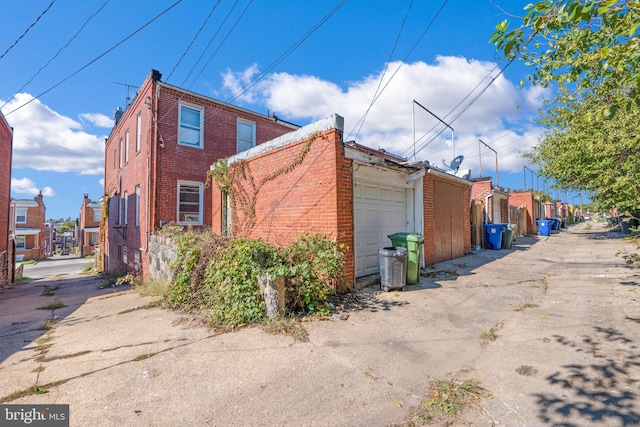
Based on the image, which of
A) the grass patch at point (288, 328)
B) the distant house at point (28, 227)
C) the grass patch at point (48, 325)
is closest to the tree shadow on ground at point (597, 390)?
the grass patch at point (288, 328)

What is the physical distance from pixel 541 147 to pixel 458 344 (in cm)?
1803

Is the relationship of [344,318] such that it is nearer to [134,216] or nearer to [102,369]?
[102,369]

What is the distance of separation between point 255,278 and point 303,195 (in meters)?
2.30

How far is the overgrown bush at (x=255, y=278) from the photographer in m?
4.66

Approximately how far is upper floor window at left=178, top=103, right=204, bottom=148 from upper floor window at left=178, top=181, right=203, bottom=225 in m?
1.67

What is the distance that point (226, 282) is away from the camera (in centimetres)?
495

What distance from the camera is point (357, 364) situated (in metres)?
3.24

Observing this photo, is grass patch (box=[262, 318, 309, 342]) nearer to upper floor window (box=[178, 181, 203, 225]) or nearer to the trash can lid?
the trash can lid

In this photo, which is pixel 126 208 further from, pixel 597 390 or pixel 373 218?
pixel 597 390

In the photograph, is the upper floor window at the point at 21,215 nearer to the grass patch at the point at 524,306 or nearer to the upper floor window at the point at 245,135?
the upper floor window at the point at 245,135

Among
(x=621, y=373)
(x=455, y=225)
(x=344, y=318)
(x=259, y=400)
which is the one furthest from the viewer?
(x=455, y=225)

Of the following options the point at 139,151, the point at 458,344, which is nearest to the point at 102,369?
the point at 458,344

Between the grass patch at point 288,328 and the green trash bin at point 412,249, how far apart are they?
3.22m

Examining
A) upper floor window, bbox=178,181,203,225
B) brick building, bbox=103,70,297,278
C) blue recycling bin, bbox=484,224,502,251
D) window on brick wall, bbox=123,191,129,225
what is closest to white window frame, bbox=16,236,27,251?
brick building, bbox=103,70,297,278
